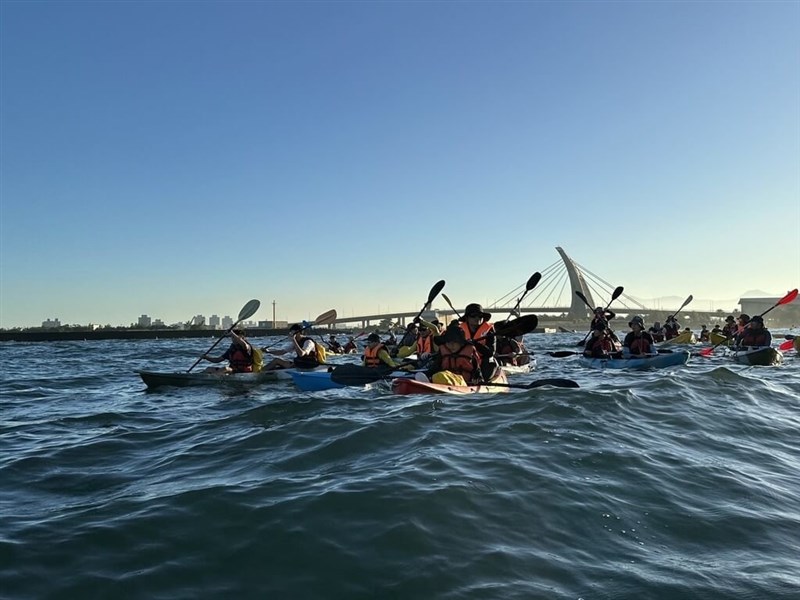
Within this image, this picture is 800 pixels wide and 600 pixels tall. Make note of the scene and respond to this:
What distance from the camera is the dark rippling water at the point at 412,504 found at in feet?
12.1

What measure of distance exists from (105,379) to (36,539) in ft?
54.7

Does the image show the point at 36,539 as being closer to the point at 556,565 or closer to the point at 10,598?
the point at 10,598

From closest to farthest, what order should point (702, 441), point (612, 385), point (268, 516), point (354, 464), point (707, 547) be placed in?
point (707, 547) → point (268, 516) → point (354, 464) → point (702, 441) → point (612, 385)

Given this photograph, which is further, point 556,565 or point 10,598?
point 556,565

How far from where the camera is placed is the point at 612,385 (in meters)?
13.6

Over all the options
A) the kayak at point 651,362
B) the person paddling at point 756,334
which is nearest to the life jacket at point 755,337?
the person paddling at point 756,334

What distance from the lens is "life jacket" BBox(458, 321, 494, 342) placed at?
1158cm

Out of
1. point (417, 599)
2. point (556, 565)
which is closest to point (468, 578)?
point (417, 599)

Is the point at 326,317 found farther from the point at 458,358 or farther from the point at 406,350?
the point at 458,358

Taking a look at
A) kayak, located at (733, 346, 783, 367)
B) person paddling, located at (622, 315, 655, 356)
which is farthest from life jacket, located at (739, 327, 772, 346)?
person paddling, located at (622, 315, 655, 356)

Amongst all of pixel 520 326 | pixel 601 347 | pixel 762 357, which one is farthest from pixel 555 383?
pixel 762 357

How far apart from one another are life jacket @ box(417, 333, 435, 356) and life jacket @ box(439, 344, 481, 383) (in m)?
6.71

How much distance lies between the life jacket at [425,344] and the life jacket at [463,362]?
6.71 metres

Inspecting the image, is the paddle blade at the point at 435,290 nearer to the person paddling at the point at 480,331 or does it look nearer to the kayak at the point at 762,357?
the person paddling at the point at 480,331
